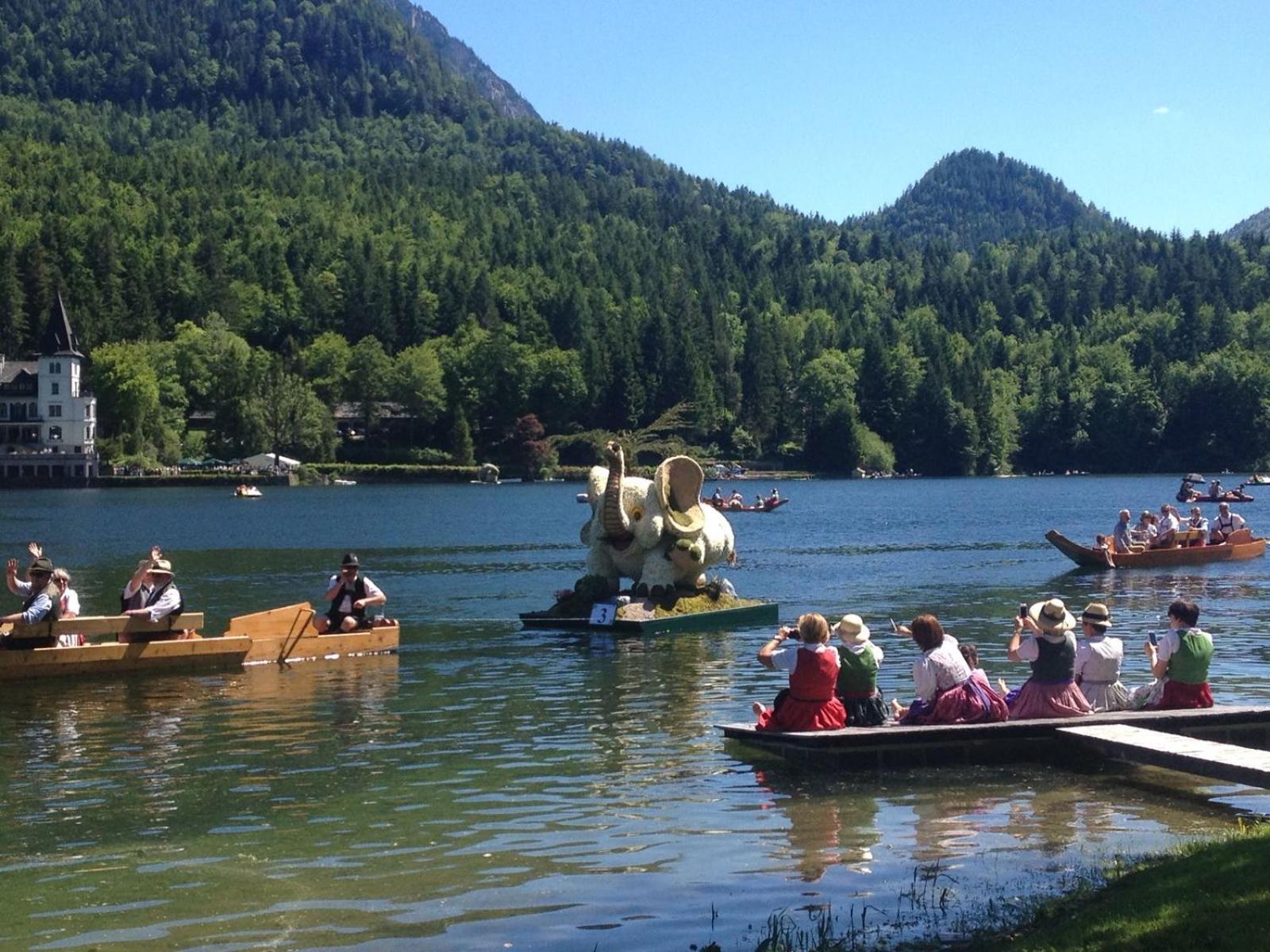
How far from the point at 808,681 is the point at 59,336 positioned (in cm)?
15059

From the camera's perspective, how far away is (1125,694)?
18.7 meters

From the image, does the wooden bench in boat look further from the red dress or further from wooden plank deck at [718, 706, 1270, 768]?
the red dress

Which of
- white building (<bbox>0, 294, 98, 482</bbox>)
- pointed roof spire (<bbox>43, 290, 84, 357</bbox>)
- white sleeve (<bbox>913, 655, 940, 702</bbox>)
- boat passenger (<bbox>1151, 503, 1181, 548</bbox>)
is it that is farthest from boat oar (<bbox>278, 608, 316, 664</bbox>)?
pointed roof spire (<bbox>43, 290, 84, 357</bbox>)

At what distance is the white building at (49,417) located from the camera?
148 metres

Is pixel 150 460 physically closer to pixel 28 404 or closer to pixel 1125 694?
pixel 28 404

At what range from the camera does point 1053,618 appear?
17.7 meters

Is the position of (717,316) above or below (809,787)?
above

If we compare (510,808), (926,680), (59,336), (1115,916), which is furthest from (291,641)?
(59,336)

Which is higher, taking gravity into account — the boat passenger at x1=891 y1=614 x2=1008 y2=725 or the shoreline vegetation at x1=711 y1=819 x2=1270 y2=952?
the boat passenger at x1=891 y1=614 x2=1008 y2=725

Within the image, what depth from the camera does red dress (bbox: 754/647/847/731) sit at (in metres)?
17.2

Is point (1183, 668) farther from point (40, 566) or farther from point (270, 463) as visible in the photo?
point (270, 463)

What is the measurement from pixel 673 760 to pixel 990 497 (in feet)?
354

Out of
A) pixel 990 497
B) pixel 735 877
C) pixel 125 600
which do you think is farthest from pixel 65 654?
pixel 990 497

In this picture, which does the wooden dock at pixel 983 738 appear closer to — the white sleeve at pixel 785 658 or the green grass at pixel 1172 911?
the white sleeve at pixel 785 658
